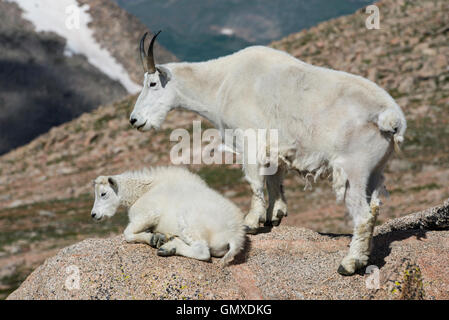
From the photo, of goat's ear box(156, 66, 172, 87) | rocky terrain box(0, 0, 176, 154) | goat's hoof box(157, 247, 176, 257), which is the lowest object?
goat's hoof box(157, 247, 176, 257)

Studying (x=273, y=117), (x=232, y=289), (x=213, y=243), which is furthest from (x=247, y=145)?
(x=232, y=289)

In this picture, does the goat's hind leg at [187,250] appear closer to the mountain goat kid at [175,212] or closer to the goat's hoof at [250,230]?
the mountain goat kid at [175,212]

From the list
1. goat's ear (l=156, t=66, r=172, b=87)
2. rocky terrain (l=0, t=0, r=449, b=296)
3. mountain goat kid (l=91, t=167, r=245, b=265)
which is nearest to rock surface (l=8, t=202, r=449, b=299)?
mountain goat kid (l=91, t=167, r=245, b=265)

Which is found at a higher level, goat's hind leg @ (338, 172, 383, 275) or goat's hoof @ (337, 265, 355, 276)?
goat's hind leg @ (338, 172, 383, 275)

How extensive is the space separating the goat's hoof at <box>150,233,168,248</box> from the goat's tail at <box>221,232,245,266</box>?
80cm

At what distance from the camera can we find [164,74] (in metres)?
7.10

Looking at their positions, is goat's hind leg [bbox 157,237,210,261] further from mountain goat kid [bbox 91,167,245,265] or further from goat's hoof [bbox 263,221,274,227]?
goat's hoof [bbox 263,221,274,227]

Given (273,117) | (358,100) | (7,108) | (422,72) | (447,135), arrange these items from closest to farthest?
1. (358,100)
2. (273,117)
3. (447,135)
4. (422,72)
5. (7,108)

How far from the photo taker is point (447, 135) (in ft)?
62.3

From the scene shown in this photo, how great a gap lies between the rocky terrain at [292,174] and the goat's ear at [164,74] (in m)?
8.23

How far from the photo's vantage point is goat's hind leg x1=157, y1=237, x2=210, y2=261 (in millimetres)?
5910

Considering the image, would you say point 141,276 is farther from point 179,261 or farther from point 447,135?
point 447,135
